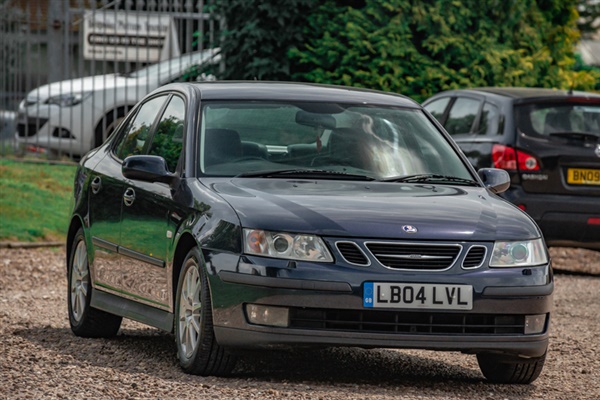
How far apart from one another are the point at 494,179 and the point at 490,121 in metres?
5.83

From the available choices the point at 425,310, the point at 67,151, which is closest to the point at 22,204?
the point at 67,151

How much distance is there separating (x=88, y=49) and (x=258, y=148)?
42.4 feet

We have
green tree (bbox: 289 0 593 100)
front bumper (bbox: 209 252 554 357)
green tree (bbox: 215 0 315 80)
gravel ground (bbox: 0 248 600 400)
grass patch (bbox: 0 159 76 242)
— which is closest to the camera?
gravel ground (bbox: 0 248 600 400)

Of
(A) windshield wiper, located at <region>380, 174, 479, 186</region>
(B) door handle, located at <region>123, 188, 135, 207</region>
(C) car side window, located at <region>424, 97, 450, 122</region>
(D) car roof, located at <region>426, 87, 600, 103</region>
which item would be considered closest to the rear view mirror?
(A) windshield wiper, located at <region>380, 174, 479, 186</region>

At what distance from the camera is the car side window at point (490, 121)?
1411 cm

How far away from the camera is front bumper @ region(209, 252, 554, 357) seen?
7.02 metres

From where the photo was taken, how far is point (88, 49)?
20734 mm

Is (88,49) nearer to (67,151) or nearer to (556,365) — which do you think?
(67,151)

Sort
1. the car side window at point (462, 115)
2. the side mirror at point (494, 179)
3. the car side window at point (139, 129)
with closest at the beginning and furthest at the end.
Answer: the side mirror at point (494, 179) → the car side window at point (139, 129) → the car side window at point (462, 115)

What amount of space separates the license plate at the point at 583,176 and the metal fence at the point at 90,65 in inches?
284

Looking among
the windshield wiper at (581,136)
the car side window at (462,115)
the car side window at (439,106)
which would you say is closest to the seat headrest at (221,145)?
the windshield wiper at (581,136)

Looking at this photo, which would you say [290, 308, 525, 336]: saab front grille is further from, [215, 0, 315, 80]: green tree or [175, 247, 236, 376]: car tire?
[215, 0, 315, 80]: green tree

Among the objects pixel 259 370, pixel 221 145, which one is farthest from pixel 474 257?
pixel 221 145

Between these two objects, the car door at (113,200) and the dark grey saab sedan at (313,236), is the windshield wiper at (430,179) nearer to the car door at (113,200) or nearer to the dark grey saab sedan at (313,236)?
the dark grey saab sedan at (313,236)
